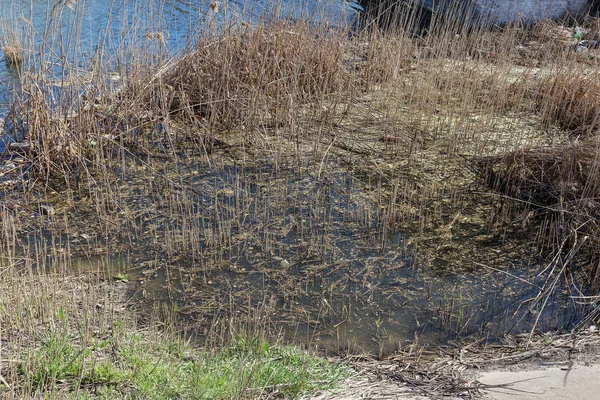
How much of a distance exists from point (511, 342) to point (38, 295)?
2505 millimetres

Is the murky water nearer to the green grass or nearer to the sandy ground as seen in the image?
the green grass

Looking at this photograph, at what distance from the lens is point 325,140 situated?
19.7ft

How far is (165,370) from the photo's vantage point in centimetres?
296

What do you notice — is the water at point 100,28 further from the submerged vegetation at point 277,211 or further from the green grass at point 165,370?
the green grass at point 165,370

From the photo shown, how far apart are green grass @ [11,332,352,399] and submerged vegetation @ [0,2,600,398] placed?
0.01 metres

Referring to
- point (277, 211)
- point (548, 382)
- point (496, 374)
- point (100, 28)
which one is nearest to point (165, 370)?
point (496, 374)

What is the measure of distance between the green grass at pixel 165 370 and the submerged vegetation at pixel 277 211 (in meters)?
0.01

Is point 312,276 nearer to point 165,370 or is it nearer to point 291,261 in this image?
point 291,261

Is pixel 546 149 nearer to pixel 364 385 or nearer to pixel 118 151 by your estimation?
pixel 364 385

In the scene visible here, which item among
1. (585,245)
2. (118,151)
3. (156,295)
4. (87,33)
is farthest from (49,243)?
(87,33)

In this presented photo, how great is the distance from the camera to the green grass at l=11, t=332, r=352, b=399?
280 cm

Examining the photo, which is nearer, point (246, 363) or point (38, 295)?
point (246, 363)

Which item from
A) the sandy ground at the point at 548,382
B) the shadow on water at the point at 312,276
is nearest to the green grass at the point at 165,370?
the shadow on water at the point at 312,276

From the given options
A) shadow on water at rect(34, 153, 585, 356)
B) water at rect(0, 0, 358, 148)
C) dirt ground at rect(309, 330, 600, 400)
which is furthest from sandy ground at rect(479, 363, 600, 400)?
water at rect(0, 0, 358, 148)
